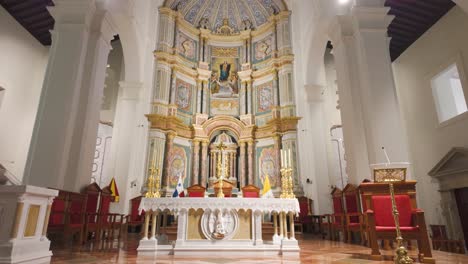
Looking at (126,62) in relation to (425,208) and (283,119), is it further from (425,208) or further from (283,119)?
(425,208)

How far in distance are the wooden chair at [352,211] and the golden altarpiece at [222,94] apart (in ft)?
12.4

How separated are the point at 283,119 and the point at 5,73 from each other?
8.93m

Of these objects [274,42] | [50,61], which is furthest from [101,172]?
[274,42]

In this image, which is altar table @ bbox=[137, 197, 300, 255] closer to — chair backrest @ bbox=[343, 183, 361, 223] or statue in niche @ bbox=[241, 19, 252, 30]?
chair backrest @ bbox=[343, 183, 361, 223]

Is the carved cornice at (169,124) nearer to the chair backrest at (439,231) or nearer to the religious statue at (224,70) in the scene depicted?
the religious statue at (224,70)

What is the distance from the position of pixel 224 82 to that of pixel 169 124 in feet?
11.3

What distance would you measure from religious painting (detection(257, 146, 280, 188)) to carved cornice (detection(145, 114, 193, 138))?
121 inches

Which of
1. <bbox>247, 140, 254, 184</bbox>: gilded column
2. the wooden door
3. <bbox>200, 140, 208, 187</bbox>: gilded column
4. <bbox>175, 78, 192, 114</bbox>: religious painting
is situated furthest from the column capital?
the wooden door

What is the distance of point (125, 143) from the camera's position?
932cm

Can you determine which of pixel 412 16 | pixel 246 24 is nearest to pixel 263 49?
pixel 246 24

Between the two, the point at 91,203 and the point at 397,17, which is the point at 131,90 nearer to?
the point at 91,203

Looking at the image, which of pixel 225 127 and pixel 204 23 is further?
pixel 204 23

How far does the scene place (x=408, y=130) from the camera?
9.22 meters

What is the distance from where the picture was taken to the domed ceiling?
1259 centimetres
